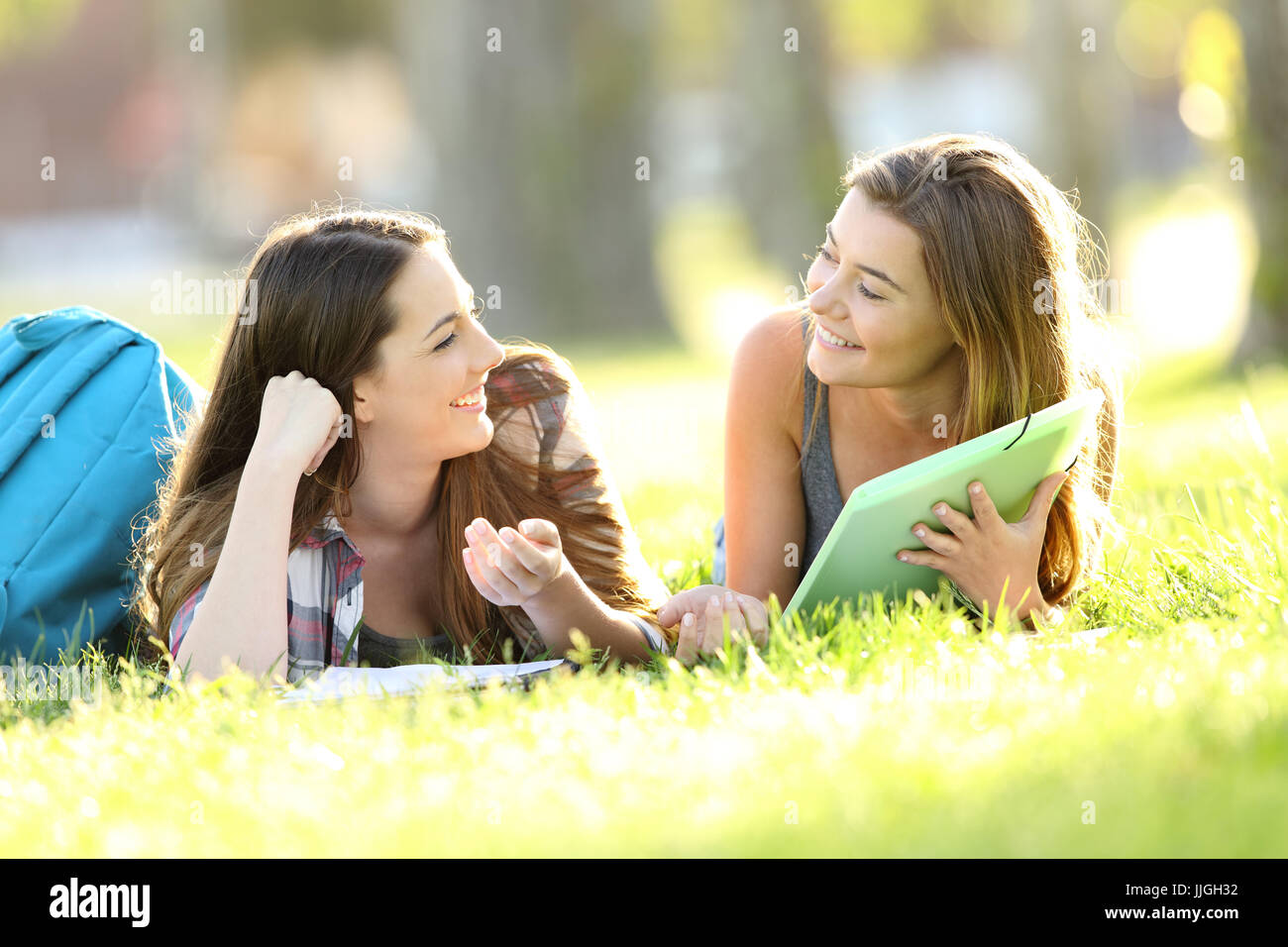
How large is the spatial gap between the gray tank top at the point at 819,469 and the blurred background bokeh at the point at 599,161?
0.76m

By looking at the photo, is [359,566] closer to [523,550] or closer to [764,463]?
[523,550]

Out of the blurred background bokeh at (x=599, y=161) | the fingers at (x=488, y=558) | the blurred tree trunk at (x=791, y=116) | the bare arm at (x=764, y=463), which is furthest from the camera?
the blurred tree trunk at (x=791, y=116)

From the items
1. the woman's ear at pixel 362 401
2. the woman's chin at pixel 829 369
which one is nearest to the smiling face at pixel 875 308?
the woman's chin at pixel 829 369

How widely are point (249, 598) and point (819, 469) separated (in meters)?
1.57

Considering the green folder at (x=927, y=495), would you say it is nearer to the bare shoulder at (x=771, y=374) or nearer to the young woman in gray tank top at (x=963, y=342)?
the young woman in gray tank top at (x=963, y=342)

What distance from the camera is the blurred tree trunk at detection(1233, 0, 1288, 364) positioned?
793cm

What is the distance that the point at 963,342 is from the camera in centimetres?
343

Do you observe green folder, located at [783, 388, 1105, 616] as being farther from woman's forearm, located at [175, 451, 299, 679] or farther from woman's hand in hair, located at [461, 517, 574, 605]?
woman's forearm, located at [175, 451, 299, 679]

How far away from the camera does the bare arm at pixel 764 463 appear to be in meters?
3.85

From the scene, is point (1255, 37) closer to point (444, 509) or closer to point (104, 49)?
point (444, 509)

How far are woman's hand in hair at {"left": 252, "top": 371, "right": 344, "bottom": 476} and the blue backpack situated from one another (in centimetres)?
61

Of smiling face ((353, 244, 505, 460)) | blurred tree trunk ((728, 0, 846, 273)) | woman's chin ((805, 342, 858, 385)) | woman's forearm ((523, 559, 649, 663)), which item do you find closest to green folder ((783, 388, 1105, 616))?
woman's chin ((805, 342, 858, 385))

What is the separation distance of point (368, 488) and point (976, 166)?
1698 mm
